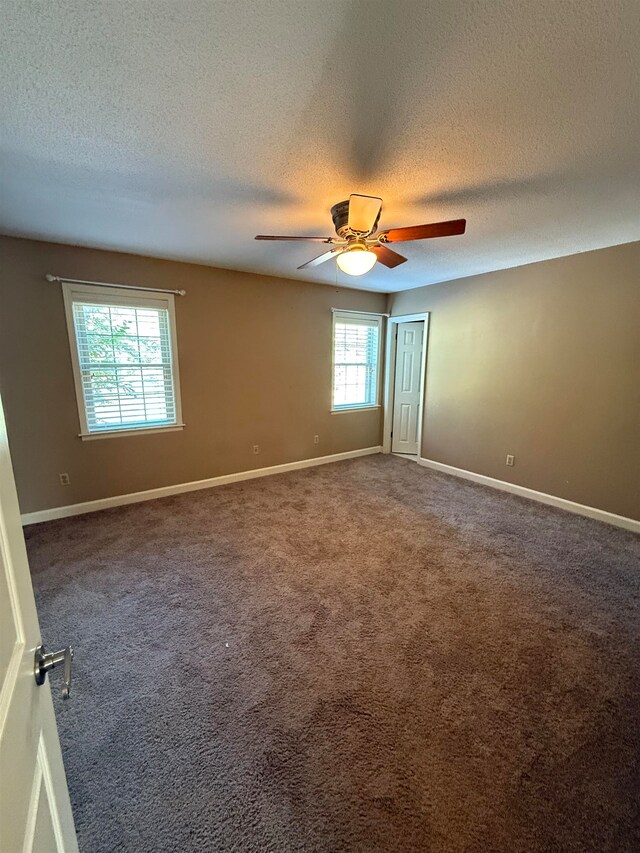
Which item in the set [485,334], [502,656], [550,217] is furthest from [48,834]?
[485,334]

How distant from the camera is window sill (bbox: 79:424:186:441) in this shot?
11.0 ft

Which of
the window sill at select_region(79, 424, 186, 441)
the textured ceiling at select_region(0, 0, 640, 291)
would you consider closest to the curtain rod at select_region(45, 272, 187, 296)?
the textured ceiling at select_region(0, 0, 640, 291)

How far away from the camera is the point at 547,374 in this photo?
3559mm

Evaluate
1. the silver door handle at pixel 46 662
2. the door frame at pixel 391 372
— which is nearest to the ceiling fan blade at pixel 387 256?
the door frame at pixel 391 372

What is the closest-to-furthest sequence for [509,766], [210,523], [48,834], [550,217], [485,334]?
[48,834], [509,766], [550,217], [210,523], [485,334]

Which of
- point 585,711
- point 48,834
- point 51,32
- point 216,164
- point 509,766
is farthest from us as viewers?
point 216,164

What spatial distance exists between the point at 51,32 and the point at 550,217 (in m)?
2.77

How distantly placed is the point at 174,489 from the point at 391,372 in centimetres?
342

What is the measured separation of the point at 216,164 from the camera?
179 centimetres

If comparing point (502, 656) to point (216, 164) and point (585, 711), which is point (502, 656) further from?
point (216, 164)

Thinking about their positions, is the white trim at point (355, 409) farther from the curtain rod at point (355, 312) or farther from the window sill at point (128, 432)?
the window sill at point (128, 432)

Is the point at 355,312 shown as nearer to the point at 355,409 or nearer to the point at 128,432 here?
the point at 355,409

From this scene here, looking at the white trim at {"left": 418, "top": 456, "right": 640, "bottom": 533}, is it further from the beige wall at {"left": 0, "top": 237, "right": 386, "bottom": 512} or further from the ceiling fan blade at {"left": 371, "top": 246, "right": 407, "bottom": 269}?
the ceiling fan blade at {"left": 371, "top": 246, "right": 407, "bottom": 269}

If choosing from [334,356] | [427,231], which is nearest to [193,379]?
[334,356]
